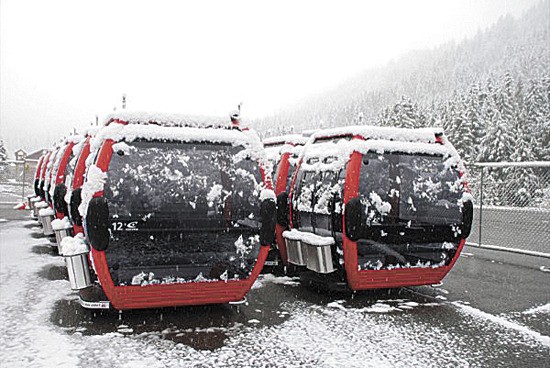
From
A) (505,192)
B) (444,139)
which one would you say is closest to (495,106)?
(505,192)

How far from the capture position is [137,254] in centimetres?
499

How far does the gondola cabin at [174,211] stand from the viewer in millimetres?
4926

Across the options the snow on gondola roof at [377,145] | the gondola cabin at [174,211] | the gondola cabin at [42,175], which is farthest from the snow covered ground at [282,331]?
the gondola cabin at [42,175]

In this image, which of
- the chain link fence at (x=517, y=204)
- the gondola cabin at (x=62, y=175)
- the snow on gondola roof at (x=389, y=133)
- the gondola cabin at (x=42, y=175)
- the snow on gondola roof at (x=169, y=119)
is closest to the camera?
the snow on gondola roof at (x=169, y=119)

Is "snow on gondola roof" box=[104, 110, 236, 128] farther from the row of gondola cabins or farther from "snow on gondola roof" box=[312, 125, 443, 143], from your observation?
"snow on gondola roof" box=[312, 125, 443, 143]

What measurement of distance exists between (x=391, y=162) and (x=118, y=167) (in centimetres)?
314

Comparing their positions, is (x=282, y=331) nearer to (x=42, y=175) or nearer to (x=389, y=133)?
(x=389, y=133)

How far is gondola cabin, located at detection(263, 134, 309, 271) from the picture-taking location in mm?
7316

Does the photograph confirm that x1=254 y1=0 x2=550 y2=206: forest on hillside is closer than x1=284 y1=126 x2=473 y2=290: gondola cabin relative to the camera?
No

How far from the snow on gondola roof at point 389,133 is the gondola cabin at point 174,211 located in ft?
4.35

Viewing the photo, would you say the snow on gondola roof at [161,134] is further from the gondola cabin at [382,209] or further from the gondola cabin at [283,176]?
the gondola cabin at [283,176]

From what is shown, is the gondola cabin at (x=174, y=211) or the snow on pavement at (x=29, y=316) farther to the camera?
the gondola cabin at (x=174, y=211)

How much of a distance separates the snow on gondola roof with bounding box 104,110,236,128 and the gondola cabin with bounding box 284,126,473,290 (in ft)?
4.92

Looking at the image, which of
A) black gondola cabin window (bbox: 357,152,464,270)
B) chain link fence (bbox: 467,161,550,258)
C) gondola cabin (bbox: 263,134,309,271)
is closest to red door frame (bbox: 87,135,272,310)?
black gondola cabin window (bbox: 357,152,464,270)
